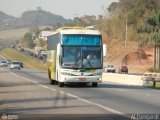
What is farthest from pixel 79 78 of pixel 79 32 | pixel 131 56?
pixel 131 56

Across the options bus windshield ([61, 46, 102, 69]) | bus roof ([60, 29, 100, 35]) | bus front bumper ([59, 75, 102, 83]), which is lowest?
bus front bumper ([59, 75, 102, 83])

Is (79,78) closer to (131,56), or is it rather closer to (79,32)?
(79,32)

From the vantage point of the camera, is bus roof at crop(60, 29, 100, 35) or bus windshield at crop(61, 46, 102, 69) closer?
bus windshield at crop(61, 46, 102, 69)

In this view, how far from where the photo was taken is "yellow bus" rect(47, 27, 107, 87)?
35.3 meters

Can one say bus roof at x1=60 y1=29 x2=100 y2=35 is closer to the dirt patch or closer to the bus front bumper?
the bus front bumper

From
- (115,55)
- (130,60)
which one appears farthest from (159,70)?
(115,55)

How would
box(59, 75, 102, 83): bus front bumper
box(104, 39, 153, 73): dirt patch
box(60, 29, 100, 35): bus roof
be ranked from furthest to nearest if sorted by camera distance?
box(104, 39, 153, 73): dirt patch → box(60, 29, 100, 35): bus roof → box(59, 75, 102, 83): bus front bumper

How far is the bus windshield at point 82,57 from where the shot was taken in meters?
35.3

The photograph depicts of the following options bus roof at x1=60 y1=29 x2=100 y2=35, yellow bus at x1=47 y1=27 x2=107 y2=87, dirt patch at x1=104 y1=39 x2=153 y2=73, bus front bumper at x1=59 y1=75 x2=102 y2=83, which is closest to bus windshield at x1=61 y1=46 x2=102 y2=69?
yellow bus at x1=47 y1=27 x2=107 y2=87

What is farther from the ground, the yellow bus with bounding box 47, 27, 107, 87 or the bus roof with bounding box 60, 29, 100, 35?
the bus roof with bounding box 60, 29, 100, 35

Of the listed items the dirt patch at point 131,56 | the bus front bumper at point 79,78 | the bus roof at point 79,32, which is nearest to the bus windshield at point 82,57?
the bus front bumper at point 79,78

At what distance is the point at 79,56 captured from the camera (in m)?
35.4

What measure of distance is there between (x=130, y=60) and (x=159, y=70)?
2594 centimetres

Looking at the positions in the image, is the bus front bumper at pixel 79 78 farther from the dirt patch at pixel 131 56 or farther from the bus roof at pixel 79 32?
the dirt patch at pixel 131 56
